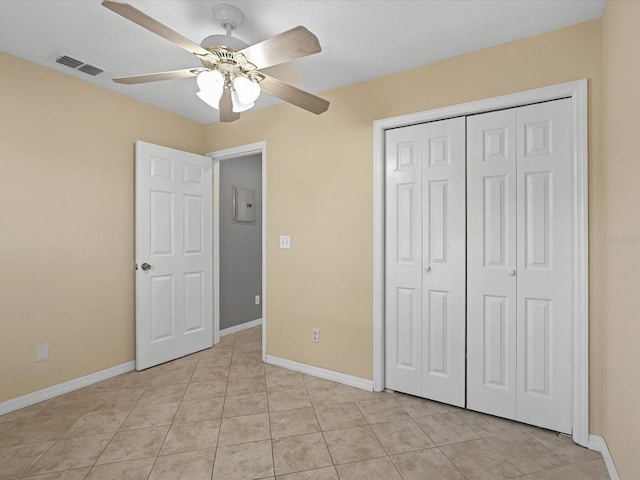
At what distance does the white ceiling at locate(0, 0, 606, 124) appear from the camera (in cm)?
184

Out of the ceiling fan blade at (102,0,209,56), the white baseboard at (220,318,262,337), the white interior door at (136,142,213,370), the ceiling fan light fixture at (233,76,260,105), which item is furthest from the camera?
the white baseboard at (220,318,262,337)

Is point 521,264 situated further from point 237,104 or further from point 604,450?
point 237,104

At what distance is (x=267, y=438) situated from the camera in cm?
203

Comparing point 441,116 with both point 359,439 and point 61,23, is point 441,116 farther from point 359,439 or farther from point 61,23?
A: point 61,23

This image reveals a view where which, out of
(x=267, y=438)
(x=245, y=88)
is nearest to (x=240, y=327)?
(x=267, y=438)

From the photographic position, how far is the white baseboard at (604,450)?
5.42 feet

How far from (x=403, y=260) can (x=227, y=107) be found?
161 centimetres

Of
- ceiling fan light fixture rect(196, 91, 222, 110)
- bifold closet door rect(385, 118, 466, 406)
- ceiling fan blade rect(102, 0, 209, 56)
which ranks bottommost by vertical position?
bifold closet door rect(385, 118, 466, 406)

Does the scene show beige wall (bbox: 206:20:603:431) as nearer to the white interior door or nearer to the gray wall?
the white interior door

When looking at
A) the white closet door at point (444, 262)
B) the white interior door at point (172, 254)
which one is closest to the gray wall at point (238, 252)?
the white interior door at point (172, 254)

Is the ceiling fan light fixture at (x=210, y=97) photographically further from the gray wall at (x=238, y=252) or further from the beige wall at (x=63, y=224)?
the gray wall at (x=238, y=252)

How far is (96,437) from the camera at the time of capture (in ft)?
6.67

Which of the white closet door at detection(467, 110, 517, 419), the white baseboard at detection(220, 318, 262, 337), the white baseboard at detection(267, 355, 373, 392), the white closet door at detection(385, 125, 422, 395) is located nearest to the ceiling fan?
the white closet door at detection(385, 125, 422, 395)

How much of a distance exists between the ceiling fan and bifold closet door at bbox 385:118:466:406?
882 millimetres
